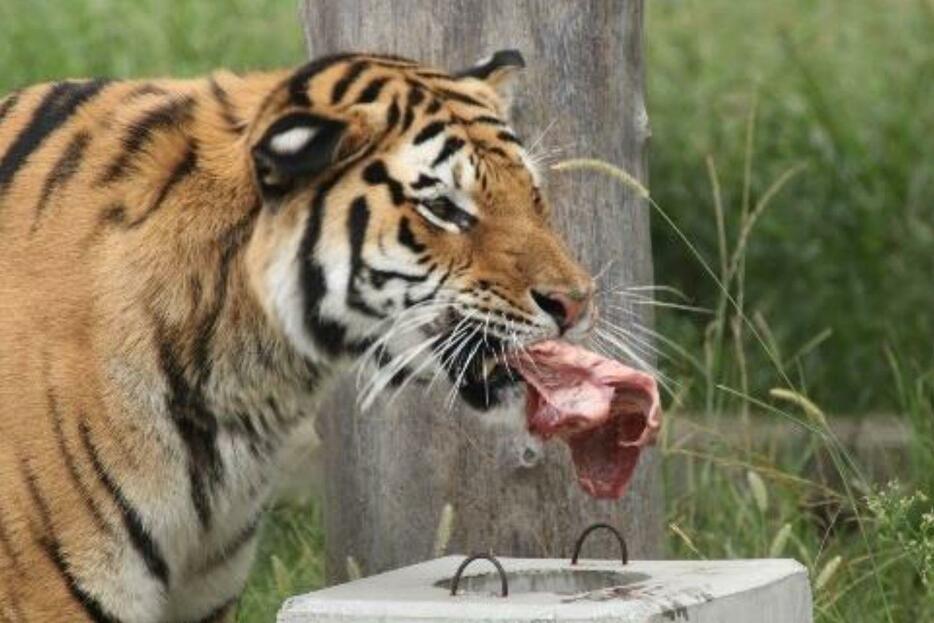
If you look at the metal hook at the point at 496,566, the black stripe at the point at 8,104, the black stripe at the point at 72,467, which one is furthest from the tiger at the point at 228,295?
the metal hook at the point at 496,566

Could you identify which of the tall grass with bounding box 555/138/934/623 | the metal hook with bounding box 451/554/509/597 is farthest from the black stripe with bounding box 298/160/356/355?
the tall grass with bounding box 555/138/934/623

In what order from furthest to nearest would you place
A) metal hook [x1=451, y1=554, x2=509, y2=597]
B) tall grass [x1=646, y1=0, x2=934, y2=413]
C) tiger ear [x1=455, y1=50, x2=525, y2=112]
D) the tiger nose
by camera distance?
tall grass [x1=646, y1=0, x2=934, y2=413] → tiger ear [x1=455, y1=50, x2=525, y2=112] → the tiger nose → metal hook [x1=451, y1=554, x2=509, y2=597]

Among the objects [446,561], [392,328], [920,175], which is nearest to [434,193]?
[392,328]

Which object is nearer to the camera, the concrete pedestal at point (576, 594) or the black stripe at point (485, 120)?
the concrete pedestal at point (576, 594)

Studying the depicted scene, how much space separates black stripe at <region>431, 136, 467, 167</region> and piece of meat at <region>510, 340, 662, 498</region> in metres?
0.35

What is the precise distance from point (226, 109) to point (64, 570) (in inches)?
33.5

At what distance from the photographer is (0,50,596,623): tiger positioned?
3973 millimetres

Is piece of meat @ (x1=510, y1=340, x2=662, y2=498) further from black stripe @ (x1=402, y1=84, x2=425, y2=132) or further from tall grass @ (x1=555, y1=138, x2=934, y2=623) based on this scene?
tall grass @ (x1=555, y1=138, x2=934, y2=623)

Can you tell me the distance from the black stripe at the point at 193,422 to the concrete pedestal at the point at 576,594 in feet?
1.33

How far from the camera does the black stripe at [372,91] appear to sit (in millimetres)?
4090

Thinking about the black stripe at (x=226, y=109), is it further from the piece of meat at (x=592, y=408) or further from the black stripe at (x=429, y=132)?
the piece of meat at (x=592, y=408)

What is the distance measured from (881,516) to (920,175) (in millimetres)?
4367

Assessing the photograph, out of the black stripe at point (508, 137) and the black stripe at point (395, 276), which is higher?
the black stripe at point (508, 137)

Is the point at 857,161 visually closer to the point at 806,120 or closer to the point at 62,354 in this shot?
the point at 806,120
